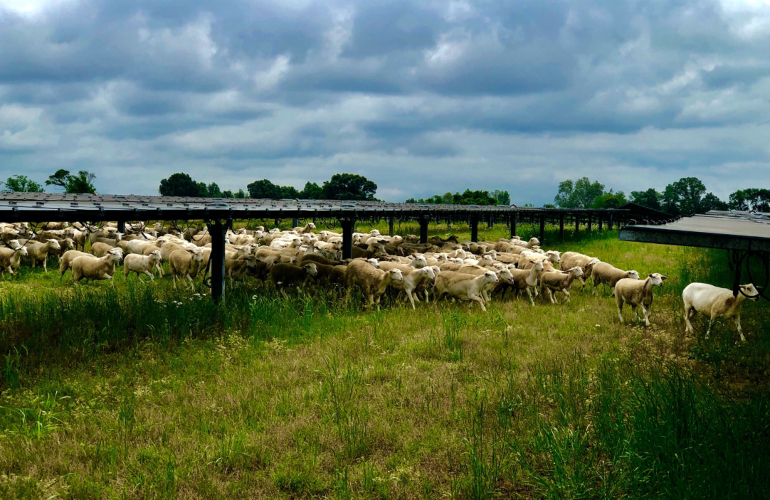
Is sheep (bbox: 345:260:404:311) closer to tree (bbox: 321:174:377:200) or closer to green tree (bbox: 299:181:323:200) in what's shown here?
tree (bbox: 321:174:377:200)

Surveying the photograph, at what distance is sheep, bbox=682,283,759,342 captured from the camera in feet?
35.8

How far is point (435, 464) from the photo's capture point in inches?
236

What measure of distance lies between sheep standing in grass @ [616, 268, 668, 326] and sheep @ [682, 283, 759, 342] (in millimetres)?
817

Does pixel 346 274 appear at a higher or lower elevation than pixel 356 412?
higher

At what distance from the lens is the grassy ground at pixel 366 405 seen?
551 centimetres

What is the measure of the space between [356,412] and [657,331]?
8.02 metres

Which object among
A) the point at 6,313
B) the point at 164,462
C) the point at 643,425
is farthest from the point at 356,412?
the point at 6,313

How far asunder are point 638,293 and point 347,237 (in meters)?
12.1

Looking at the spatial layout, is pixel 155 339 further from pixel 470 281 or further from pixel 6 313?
pixel 470 281

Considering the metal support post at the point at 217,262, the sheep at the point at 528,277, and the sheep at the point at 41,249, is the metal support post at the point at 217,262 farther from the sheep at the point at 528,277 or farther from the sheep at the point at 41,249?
the sheep at the point at 41,249

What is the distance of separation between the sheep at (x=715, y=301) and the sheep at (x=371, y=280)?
273 inches

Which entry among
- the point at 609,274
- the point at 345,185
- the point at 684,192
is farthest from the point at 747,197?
the point at 609,274

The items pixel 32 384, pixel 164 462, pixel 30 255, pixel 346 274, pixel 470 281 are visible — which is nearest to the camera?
pixel 164 462

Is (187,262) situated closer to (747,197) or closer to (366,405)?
(366,405)
